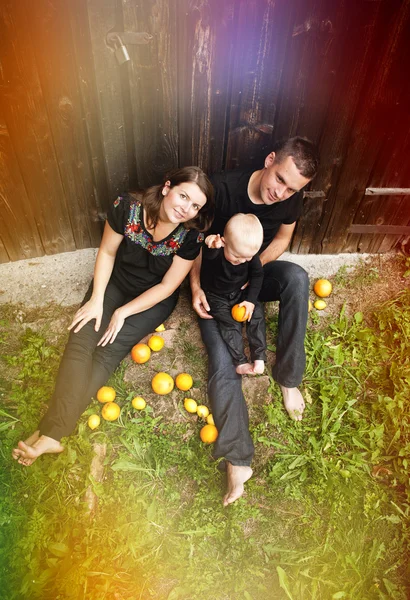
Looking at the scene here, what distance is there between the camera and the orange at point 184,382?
3.33m

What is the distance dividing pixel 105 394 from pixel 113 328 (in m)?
0.50

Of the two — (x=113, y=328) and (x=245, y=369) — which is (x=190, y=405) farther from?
(x=113, y=328)

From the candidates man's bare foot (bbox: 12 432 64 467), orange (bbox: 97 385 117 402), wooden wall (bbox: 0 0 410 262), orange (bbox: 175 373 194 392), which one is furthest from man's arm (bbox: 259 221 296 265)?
man's bare foot (bbox: 12 432 64 467)

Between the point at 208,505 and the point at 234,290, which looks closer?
the point at 208,505

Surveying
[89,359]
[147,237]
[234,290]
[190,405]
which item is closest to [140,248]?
[147,237]

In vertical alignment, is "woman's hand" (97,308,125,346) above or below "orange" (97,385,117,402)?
above

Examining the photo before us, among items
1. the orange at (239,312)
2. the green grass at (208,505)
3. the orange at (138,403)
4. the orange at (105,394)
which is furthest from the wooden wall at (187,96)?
the orange at (138,403)

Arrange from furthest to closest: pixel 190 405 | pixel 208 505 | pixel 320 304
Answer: pixel 320 304 → pixel 190 405 → pixel 208 505

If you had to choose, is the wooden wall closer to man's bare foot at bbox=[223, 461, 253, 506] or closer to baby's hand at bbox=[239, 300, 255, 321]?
baby's hand at bbox=[239, 300, 255, 321]

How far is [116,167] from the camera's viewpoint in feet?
11.2

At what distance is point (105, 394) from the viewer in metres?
3.19

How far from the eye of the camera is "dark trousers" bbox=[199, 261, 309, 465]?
10.2 feet

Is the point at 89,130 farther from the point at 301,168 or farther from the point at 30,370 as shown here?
the point at 30,370

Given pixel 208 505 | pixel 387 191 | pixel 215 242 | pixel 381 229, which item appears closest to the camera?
pixel 208 505
